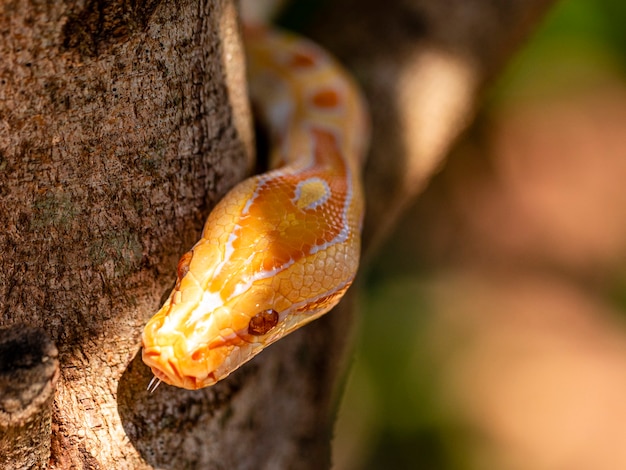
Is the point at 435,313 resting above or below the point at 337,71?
below

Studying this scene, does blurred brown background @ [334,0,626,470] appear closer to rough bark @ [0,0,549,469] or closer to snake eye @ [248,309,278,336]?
rough bark @ [0,0,549,469]

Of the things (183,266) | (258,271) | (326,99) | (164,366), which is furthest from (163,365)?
(326,99)

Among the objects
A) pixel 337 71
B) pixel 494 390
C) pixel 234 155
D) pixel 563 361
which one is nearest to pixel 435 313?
pixel 494 390

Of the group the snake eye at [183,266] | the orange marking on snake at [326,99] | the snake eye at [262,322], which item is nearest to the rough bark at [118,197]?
the snake eye at [183,266]

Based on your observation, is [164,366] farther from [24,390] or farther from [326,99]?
[326,99]

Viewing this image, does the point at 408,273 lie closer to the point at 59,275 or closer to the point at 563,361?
the point at 563,361

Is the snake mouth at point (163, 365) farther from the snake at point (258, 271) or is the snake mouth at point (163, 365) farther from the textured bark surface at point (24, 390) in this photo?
the textured bark surface at point (24, 390)
